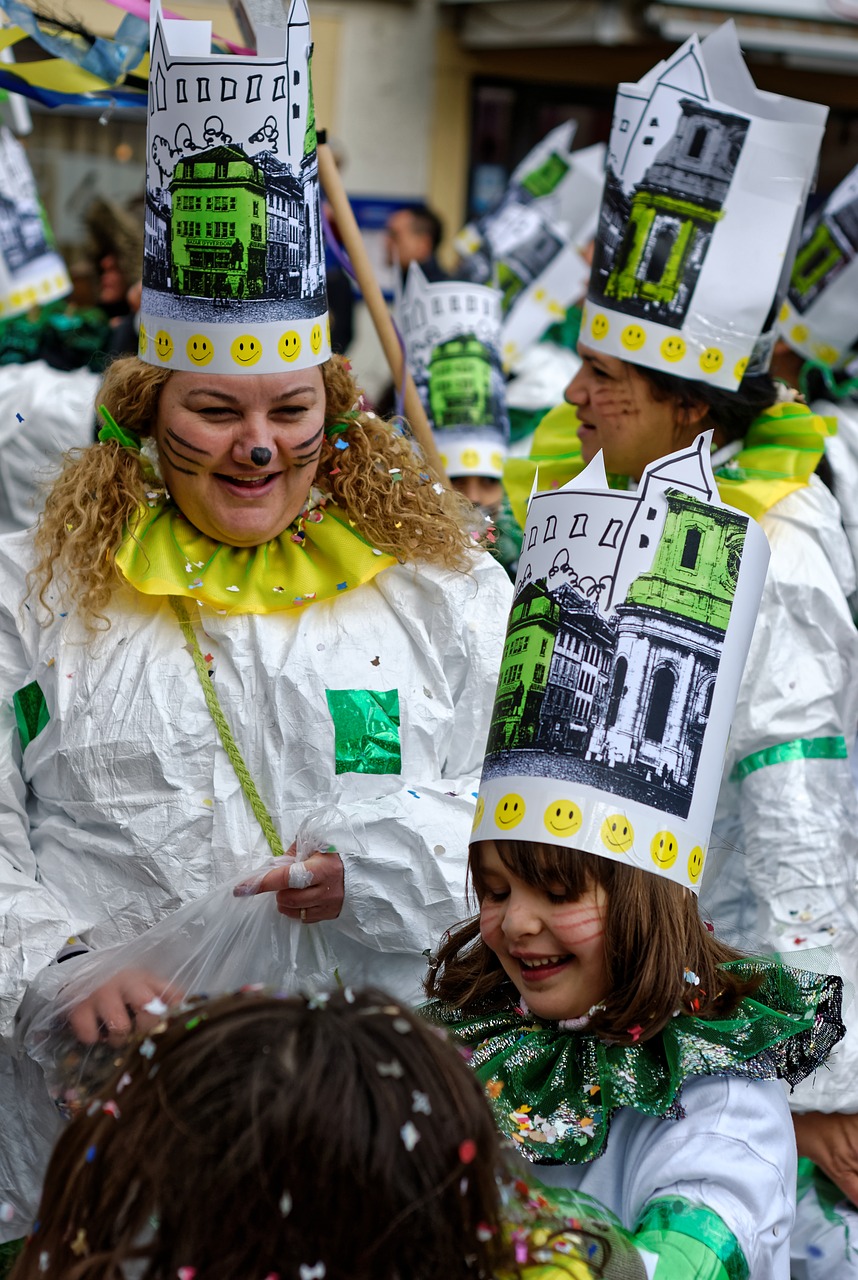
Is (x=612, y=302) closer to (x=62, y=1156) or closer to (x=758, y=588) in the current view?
(x=758, y=588)

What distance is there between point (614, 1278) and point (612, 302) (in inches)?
88.8

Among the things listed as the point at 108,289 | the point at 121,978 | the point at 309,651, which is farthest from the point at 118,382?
the point at 108,289

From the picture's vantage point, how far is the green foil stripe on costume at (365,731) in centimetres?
246

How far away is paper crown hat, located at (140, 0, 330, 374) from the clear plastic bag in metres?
0.77

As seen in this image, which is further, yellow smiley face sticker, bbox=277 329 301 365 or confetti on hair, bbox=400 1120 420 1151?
yellow smiley face sticker, bbox=277 329 301 365

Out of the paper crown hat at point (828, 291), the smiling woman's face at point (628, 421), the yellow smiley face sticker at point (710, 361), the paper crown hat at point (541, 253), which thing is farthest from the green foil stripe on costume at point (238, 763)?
the paper crown hat at point (541, 253)

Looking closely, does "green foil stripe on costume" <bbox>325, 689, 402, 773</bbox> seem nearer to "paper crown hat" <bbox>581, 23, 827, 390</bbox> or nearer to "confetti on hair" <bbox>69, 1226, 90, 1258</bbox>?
"paper crown hat" <bbox>581, 23, 827, 390</bbox>

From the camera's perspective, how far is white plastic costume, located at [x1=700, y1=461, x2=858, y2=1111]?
274 centimetres

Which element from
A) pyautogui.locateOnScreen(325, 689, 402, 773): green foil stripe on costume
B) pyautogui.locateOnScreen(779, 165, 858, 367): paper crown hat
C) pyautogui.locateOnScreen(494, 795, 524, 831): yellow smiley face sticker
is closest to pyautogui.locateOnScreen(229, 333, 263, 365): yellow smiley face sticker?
pyautogui.locateOnScreen(325, 689, 402, 773): green foil stripe on costume

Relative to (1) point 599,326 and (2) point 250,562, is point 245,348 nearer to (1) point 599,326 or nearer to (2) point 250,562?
(2) point 250,562

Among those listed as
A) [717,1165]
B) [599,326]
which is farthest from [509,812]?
[599,326]

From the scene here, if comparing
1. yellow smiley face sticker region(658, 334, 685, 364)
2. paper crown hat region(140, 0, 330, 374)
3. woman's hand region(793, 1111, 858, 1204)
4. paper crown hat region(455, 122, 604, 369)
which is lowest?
woman's hand region(793, 1111, 858, 1204)

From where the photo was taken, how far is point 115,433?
259cm

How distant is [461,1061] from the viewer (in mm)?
1310
